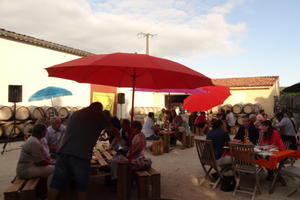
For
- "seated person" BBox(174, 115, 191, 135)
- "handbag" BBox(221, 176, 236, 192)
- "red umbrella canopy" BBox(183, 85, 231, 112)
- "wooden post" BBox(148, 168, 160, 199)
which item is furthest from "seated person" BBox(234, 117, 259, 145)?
"seated person" BBox(174, 115, 191, 135)

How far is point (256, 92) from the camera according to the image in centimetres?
2153

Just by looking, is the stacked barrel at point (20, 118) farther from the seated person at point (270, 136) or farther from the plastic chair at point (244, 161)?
the seated person at point (270, 136)

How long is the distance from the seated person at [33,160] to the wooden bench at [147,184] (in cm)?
134

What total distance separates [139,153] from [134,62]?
1.80 m

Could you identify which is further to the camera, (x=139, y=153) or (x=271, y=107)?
(x=271, y=107)

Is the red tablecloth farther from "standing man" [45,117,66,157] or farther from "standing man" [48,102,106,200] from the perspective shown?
"standing man" [45,117,66,157]

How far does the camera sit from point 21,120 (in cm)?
1025

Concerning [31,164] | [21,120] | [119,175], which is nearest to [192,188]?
[119,175]

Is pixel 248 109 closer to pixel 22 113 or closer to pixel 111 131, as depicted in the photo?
pixel 22 113

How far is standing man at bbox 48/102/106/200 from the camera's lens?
2.93m

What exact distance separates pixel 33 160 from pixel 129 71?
2.00 meters

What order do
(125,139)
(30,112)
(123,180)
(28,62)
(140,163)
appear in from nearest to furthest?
1. (123,180)
2. (140,163)
3. (125,139)
4. (30,112)
5. (28,62)

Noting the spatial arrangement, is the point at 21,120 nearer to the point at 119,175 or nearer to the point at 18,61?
the point at 18,61

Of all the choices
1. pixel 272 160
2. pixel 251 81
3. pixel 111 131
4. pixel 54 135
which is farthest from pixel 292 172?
pixel 251 81
